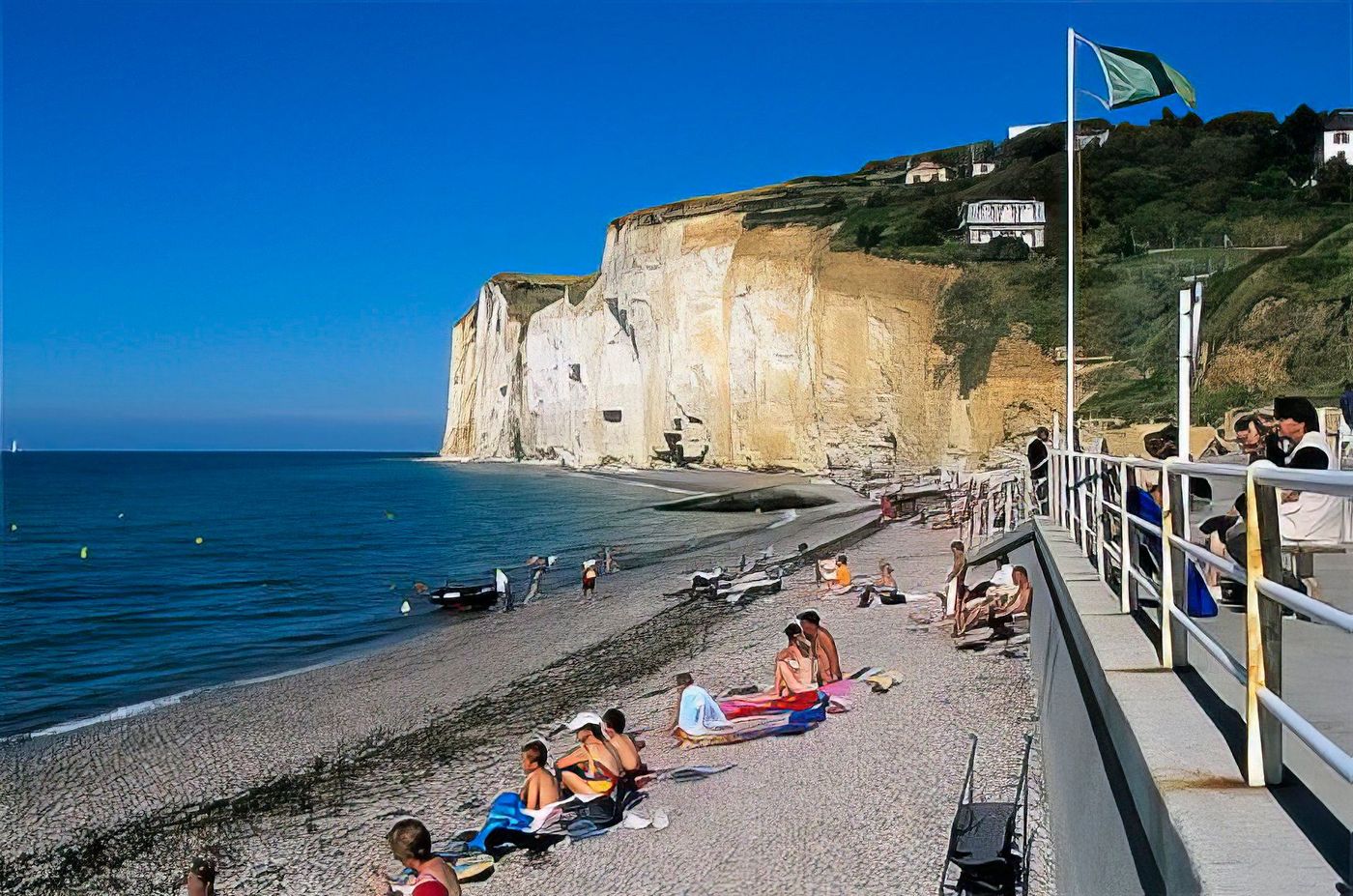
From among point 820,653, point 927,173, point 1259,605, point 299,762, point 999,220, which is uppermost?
point 927,173

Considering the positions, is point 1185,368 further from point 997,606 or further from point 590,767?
point 997,606

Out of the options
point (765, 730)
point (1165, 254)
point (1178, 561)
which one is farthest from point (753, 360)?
point (1178, 561)

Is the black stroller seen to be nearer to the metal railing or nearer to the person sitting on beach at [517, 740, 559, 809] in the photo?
the metal railing

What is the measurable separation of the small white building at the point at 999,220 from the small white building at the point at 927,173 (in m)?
18.6

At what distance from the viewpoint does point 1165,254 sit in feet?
132

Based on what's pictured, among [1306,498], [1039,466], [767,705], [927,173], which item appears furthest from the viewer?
[927,173]

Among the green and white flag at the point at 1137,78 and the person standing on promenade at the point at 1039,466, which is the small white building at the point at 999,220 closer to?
the person standing on promenade at the point at 1039,466

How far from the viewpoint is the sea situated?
15.5m

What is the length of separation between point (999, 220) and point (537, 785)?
4894cm

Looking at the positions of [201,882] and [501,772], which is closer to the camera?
[201,882]

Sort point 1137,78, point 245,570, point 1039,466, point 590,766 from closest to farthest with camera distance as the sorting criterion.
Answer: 1. point 590,766
2. point 1137,78
3. point 1039,466
4. point 245,570

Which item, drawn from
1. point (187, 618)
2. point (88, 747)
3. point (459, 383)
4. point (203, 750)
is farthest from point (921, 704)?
point (459, 383)

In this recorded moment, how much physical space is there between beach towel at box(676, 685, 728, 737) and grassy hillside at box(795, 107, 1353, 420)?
919 inches

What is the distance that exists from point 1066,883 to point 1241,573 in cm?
325
